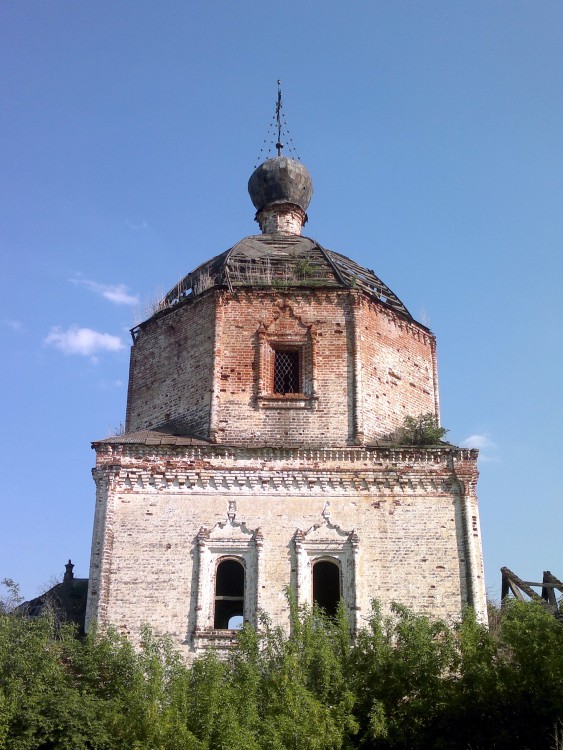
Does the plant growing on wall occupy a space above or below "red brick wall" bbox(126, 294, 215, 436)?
below

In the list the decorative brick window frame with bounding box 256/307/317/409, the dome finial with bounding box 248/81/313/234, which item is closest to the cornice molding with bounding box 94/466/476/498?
the decorative brick window frame with bounding box 256/307/317/409

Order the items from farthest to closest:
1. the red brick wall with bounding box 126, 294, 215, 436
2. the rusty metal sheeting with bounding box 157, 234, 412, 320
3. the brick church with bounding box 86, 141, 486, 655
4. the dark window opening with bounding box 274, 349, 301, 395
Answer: the rusty metal sheeting with bounding box 157, 234, 412, 320 < the dark window opening with bounding box 274, 349, 301, 395 < the red brick wall with bounding box 126, 294, 215, 436 < the brick church with bounding box 86, 141, 486, 655

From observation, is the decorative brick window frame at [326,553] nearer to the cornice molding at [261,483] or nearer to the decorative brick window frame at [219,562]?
the cornice molding at [261,483]

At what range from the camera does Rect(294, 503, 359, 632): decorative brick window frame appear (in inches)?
546

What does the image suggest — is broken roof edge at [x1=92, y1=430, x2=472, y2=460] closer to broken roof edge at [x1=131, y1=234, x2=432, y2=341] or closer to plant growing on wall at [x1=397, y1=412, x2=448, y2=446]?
plant growing on wall at [x1=397, y1=412, x2=448, y2=446]

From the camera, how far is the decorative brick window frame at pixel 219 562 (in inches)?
531

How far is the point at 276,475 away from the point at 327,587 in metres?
2.00

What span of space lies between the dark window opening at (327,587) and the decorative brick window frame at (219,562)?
43.0 inches

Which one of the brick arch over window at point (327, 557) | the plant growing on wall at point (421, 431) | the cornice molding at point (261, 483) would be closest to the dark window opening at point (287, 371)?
the cornice molding at point (261, 483)

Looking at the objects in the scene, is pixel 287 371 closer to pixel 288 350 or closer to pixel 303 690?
pixel 288 350

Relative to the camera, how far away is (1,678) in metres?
11.4

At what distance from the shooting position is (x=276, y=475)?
1461 cm

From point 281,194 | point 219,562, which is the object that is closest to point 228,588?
point 219,562

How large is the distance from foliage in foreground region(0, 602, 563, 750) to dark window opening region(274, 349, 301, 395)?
4.53 meters
